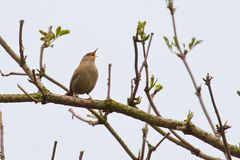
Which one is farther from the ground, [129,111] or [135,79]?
[135,79]

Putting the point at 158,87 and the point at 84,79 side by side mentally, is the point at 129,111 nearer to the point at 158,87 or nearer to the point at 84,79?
the point at 158,87

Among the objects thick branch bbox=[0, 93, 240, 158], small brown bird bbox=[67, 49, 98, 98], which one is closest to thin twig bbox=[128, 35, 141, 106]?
thick branch bbox=[0, 93, 240, 158]

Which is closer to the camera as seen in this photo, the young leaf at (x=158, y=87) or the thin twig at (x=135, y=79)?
the thin twig at (x=135, y=79)

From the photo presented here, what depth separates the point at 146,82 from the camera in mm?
4070

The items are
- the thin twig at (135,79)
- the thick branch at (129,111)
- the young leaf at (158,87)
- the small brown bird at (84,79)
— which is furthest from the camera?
the small brown bird at (84,79)

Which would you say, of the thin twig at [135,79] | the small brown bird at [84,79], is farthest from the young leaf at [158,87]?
the small brown bird at [84,79]

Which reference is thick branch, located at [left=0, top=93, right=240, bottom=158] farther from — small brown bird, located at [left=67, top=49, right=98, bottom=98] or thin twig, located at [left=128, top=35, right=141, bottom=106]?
small brown bird, located at [left=67, top=49, right=98, bottom=98]

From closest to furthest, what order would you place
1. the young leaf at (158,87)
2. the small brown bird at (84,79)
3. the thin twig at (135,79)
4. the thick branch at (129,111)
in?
1. the thin twig at (135,79)
2. the thick branch at (129,111)
3. the young leaf at (158,87)
4. the small brown bird at (84,79)

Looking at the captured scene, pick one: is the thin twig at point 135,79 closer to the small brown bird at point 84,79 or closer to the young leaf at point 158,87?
the young leaf at point 158,87

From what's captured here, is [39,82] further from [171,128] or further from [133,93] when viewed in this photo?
[171,128]

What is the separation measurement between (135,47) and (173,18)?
0.45 m

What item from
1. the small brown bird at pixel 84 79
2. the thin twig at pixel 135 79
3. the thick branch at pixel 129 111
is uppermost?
the small brown bird at pixel 84 79

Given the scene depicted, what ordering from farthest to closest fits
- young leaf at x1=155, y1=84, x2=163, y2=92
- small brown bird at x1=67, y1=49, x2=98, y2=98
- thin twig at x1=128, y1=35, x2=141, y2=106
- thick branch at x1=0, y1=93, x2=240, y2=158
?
small brown bird at x1=67, y1=49, x2=98, y2=98
young leaf at x1=155, y1=84, x2=163, y2=92
thick branch at x1=0, y1=93, x2=240, y2=158
thin twig at x1=128, y1=35, x2=141, y2=106

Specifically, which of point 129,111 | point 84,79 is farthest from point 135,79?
point 84,79
